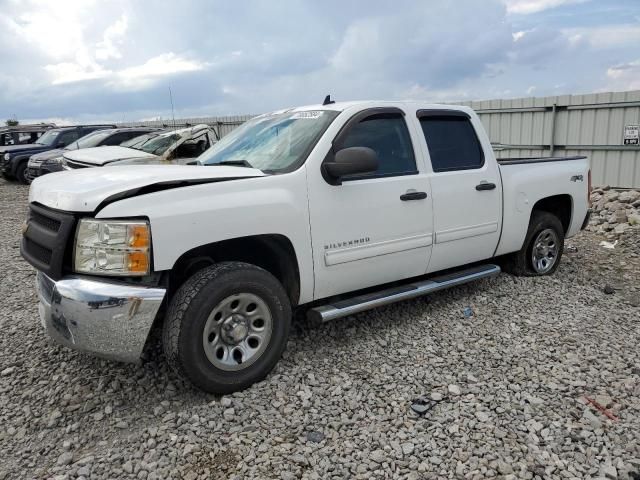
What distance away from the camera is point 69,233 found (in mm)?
2986

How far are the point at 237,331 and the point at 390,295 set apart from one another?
135 cm

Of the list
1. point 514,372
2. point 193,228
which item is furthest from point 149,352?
point 514,372

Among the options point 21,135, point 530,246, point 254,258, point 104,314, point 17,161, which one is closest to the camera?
point 104,314

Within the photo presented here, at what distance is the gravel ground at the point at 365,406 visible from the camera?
9.05 feet

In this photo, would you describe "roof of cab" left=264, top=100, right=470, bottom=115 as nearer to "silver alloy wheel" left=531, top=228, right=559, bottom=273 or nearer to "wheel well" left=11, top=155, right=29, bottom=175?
"silver alloy wheel" left=531, top=228, right=559, bottom=273

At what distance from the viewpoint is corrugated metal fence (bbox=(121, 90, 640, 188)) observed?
34.7 ft

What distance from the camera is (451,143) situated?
4688mm

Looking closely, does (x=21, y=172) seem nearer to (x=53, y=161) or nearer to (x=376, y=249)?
(x=53, y=161)

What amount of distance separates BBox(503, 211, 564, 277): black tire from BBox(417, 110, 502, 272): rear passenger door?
71cm

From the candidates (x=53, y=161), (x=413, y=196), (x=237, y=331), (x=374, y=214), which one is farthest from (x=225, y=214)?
(x=53, y=161)

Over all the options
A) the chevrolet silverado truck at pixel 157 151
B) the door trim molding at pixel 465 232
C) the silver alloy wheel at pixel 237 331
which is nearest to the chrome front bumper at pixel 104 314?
the silver alloy wheel at pixel 237 331

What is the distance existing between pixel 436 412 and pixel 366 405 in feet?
1.42

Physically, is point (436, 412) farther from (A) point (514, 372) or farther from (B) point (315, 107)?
(B) point (315, 107)

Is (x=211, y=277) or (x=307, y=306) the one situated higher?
(x=211, y=277)
